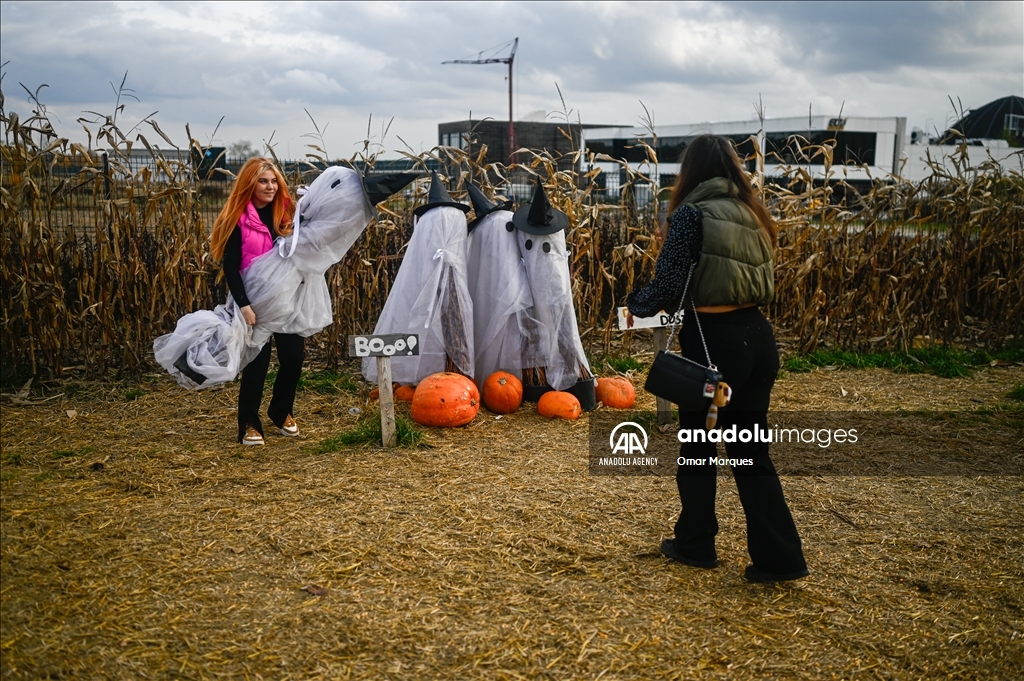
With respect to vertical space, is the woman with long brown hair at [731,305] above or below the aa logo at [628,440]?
above

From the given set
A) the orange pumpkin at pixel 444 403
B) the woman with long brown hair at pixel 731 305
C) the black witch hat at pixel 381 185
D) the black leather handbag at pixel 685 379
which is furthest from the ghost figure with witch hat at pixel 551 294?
the black leather handbag at pixel 685 379

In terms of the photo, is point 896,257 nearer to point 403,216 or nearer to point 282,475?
point 403,216

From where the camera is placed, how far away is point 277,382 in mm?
5027

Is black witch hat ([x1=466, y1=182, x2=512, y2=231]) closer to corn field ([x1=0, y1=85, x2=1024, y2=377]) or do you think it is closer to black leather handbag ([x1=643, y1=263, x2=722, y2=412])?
corn field ([x1=0, y1=85, x2=1024, y2=377])

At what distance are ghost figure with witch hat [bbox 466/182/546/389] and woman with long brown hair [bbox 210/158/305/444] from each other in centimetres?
129

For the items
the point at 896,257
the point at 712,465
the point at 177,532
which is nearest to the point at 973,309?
the point at 896,257

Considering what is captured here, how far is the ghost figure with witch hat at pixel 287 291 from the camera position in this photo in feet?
14.6

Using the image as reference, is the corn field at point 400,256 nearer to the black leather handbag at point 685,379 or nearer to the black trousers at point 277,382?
the black trousers at point 277,382

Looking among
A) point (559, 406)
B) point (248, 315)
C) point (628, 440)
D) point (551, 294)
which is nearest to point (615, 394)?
point (559, 406)

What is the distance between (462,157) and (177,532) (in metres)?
4.03

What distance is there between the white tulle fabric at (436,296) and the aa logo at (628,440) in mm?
1080

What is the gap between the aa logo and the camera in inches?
197

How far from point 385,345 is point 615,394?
189 cm

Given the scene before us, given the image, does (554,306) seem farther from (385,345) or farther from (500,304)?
(385,345)
